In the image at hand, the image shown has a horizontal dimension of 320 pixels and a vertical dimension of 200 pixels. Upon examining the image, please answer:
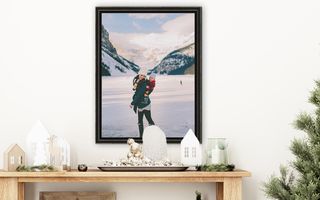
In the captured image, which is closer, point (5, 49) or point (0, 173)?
point (0, 173)

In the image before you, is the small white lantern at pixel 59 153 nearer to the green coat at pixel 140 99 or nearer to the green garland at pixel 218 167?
the green coat at pixel 140 99

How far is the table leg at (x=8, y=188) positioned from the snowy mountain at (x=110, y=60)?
703 millimetres

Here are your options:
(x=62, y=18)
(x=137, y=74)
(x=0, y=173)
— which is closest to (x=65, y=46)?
(x=62, y=18)

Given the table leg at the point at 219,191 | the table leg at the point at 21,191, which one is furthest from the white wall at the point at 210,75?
the table leg at the point at 21,191

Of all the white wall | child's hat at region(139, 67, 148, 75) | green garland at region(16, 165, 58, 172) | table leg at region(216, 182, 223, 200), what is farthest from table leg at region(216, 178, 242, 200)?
green garland at region(16, 165, 58, 172)

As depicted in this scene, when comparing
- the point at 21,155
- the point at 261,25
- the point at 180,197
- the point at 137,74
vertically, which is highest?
Answer: the point at 261,25

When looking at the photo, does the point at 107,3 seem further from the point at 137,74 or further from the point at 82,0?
the point at 137,74

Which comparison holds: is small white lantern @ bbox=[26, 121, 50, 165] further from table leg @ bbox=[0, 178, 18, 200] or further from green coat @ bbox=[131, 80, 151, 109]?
green coat @ bbox=[131, 80, 151, 109]

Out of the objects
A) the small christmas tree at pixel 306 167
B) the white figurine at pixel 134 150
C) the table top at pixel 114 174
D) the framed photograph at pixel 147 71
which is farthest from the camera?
the framed photograph at pixel 147 71

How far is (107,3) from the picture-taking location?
3502mm

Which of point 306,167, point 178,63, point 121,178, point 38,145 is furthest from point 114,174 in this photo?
point 306,167

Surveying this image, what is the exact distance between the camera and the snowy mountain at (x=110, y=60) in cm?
348

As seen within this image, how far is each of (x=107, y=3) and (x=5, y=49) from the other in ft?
1.82

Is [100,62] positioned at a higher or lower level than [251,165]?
higher
